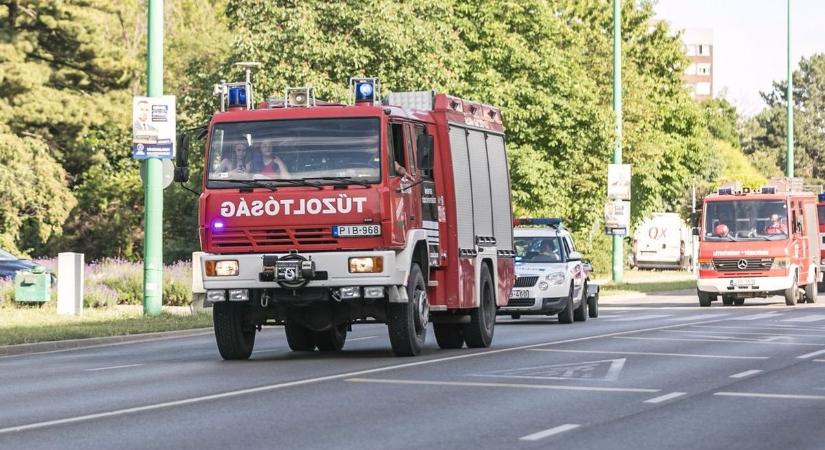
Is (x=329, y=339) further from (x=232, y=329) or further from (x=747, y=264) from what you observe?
(x=747, y=264)

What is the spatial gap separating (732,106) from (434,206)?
5474 inches

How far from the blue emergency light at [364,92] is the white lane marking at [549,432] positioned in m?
8.06

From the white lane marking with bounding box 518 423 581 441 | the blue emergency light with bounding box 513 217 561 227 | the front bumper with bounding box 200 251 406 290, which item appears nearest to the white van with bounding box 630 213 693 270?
the blue emergency light with bounding box 513 217 561 227

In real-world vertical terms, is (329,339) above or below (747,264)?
below

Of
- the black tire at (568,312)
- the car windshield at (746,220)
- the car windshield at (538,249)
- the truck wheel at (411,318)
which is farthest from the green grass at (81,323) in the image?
the car windshield at (746,220)

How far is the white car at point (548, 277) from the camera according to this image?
99.9 feet

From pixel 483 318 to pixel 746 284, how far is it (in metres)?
17.5

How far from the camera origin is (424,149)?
19.4 m

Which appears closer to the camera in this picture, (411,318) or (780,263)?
(411,318)

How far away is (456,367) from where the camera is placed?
18422 millimetres

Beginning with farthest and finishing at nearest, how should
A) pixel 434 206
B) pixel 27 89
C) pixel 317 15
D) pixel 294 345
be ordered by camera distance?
pixel 27 89, pixel 317 15, pixel 294 345, pixel 434 206

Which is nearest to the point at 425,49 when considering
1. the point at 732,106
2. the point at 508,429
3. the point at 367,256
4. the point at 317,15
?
the point at 317,15

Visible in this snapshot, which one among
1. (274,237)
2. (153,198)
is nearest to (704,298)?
(153,198)

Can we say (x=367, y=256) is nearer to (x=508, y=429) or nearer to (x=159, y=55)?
(x=508, y=429)
